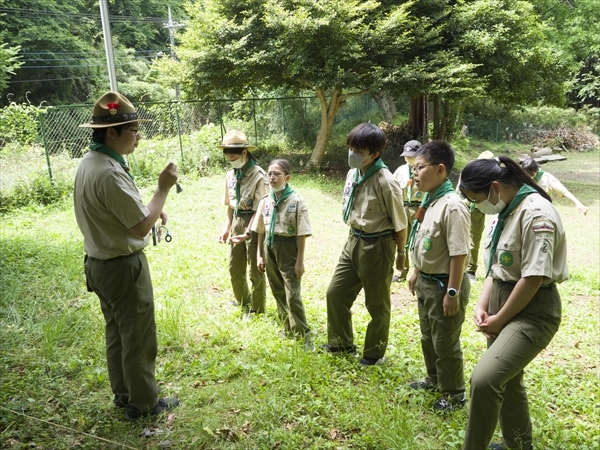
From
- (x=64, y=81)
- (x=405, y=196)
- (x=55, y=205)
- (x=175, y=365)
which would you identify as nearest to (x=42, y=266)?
(x=175, y=365)

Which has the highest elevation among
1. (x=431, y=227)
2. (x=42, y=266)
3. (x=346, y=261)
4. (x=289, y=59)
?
(x=289, y=59)

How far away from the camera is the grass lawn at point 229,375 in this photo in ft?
9.98

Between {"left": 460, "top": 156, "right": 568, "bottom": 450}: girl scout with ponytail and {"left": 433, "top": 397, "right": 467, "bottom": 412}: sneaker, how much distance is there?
790 millimetres

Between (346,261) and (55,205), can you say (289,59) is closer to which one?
(55,205)

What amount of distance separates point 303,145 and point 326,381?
12801mm

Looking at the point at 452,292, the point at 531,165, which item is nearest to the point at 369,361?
the point at 452,292

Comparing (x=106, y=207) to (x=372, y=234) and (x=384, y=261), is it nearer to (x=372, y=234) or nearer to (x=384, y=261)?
(x=372, y=234)

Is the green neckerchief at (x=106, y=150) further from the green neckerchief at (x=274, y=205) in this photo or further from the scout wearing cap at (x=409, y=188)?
the scout wearing cap at (x=409, y=188)

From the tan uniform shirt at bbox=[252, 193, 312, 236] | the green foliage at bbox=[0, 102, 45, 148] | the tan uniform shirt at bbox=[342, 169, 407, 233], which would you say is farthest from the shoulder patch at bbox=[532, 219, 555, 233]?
the green foliage at bbox=[0, 102, 45, 148]

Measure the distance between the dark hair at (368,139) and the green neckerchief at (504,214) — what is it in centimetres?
126

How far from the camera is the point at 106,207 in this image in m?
2.83

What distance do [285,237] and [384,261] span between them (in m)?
0.97

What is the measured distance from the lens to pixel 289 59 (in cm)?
1236

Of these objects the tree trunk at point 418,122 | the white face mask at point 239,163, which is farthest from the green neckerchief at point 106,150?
the tree trunk at point 418,122
